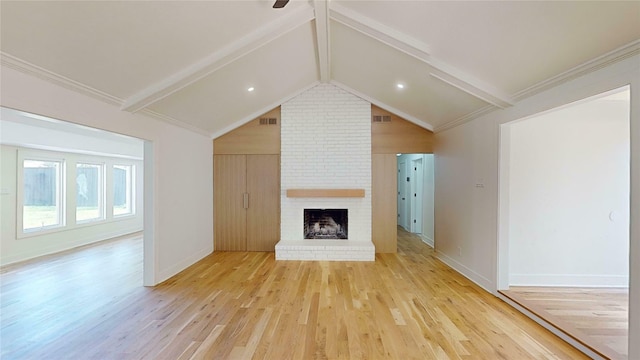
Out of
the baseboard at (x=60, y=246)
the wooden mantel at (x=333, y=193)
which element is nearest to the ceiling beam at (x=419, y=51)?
the wooden mantel at (x=333, y=193)

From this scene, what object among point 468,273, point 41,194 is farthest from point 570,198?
point 41,194

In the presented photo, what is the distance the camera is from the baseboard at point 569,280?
383 centimetres

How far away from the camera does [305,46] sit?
13.1ft

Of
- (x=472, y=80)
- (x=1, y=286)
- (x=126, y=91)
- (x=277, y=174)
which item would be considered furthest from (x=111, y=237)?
(x=472, y=80)

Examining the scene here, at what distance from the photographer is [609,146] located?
12.5 ft

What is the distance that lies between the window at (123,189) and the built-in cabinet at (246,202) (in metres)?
3.61

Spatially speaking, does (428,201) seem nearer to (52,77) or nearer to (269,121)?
(269,121)

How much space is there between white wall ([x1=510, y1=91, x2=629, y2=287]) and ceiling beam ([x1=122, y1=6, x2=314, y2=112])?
3.17 m

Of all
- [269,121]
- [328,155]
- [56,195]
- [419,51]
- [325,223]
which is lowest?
[325,223]

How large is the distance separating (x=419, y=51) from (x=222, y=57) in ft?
7.38

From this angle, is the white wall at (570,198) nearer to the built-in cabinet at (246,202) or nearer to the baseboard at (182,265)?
the built-in cabinet at (246,202)

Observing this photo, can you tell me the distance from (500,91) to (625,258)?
294cm

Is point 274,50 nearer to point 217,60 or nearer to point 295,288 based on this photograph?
point 217,60

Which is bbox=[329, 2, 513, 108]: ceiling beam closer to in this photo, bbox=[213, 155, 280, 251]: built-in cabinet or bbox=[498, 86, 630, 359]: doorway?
bbox=[498, 86, 630, 359]: doorway
